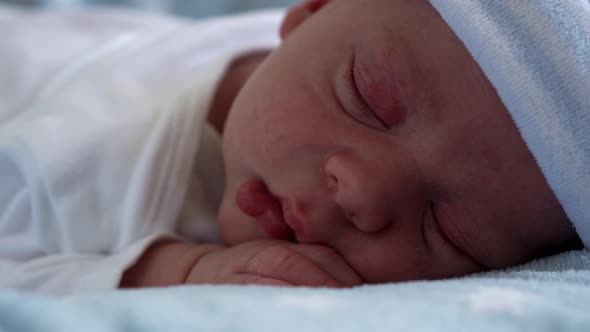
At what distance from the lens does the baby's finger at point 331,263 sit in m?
0.83

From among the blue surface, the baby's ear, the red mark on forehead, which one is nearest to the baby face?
the red mark on forehead

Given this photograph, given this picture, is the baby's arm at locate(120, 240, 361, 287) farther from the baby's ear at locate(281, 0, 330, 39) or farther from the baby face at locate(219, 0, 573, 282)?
the baby's ear at locate(281, 0, 330, 39)

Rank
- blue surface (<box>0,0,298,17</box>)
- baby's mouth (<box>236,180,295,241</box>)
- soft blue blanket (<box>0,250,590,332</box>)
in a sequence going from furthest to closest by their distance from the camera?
1. blue surface (<box>0,0,298,17</box>)
2. baby's mouth (<box>236,180,295,241</box>)
3. soft blue blanket (<box>0,250,590,332</box>)

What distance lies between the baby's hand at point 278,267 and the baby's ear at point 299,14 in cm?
37

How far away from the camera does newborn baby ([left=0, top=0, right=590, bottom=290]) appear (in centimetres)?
79

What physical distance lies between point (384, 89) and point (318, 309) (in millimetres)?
366

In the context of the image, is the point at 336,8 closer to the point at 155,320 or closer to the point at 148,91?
the point at 148,91

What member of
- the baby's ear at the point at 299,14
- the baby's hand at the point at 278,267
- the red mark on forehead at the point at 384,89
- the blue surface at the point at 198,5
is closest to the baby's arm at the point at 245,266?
the baby's hand at the point at 278,267

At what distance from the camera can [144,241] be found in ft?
3.20

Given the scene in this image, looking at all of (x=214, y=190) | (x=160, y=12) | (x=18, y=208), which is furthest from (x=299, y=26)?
(x=160, y=12)

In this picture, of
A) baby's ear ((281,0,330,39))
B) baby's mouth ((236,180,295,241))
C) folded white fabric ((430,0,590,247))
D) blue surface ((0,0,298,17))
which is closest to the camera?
folded white fabric ((430,0,590,247))

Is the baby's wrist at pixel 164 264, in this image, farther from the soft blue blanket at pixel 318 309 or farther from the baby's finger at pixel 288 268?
the soft blue blanket at pixel 318 309

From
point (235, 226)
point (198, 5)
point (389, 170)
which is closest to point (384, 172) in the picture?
point (389, 170)

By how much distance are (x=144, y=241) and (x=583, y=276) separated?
1.88 ft
